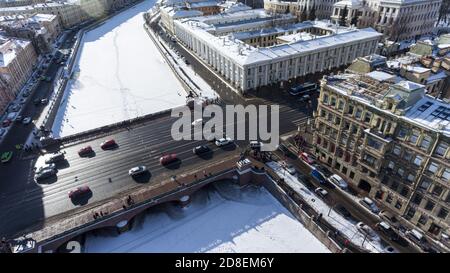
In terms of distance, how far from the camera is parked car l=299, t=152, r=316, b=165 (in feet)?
228

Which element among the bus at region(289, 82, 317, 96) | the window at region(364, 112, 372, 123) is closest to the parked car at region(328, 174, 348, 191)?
the window at region(364, 112, 372, 123)

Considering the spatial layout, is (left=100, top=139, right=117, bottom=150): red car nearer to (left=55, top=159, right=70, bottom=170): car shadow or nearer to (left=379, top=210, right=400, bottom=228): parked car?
A: (left=55, top=159, right=70, bottom=170): car shadow

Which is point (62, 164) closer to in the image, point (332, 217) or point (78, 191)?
point (78, 191)

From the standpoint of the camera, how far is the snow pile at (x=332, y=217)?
50938 millimetres

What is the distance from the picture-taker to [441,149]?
46531 millimetres

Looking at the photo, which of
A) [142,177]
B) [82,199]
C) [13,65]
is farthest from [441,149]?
[13,65]

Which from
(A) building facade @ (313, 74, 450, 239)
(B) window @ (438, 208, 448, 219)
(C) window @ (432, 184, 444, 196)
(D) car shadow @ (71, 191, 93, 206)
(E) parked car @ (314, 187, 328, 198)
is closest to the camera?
(A) building facade @ (313, 74, 450, 239)

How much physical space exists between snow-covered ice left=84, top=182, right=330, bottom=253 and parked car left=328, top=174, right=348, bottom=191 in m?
13.8

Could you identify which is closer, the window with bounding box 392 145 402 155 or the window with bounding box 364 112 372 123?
the window with bounding box 392 145 402 155

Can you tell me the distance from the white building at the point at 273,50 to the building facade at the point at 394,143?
42310mm

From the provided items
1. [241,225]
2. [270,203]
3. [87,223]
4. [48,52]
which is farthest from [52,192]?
[48,52]

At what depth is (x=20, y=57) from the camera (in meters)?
117

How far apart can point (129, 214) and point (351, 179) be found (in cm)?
5055

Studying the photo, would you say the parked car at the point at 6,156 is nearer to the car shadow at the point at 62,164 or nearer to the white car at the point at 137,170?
the car shadow at the point at 62,164
